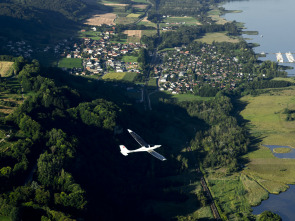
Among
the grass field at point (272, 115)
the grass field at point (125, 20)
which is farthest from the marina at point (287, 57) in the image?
the grass field at point (125, 20)

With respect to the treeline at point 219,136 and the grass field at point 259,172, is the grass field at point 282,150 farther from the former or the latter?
the treeline at point 219,136

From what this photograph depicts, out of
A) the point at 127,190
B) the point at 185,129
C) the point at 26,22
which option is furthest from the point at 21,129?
the point at 26,22

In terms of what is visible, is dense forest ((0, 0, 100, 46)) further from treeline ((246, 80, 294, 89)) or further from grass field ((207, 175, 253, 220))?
grass field ((207, 175, 253, 220))

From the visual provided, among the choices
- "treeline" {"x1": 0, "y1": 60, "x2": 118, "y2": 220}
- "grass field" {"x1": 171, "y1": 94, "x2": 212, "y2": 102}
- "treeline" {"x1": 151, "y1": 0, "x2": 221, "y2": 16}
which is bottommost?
"grass field" {"x1": 171, "y1": 94, "x2": 212, "y2": 102}

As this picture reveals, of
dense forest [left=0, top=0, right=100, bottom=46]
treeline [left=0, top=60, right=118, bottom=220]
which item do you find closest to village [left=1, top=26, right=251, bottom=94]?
dense forest [left=0, top=0, right=100, bottom=46]

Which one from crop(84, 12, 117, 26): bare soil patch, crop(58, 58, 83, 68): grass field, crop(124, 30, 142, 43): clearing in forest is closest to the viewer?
crop(58, 58, 83, 68): grass field
